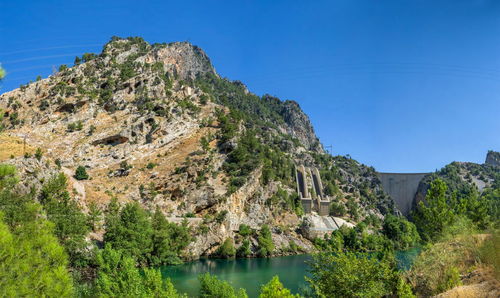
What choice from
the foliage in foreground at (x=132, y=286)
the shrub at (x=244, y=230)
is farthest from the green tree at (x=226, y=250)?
the foliage in foreground at (x=132, y=286)

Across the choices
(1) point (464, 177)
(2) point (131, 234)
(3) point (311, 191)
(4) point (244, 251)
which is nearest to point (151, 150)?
(4) point (244, 251)

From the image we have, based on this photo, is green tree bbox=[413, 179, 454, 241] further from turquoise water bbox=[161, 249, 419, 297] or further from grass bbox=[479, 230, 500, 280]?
grass bbox=[479, 230, 500, 280]

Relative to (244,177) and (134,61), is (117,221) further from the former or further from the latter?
(134,61)

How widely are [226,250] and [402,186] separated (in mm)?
103313

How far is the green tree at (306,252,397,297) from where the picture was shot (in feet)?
41.7

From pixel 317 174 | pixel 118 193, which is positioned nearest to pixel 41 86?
pixel 118 193

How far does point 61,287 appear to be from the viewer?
10.4 m

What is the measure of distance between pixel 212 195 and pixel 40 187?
3048 centimetres

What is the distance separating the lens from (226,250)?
5822 cm

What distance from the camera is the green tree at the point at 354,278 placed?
12.7 meters

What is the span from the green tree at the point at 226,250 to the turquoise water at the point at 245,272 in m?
1.73

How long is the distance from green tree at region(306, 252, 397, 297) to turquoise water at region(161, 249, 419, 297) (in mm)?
17583

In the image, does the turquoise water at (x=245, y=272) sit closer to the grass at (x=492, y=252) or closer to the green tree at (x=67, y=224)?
→ the green tree at (x=67, y=224)

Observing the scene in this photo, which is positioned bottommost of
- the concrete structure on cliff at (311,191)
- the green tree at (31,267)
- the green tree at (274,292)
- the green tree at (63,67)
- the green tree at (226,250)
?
the green tree at (226,250)
